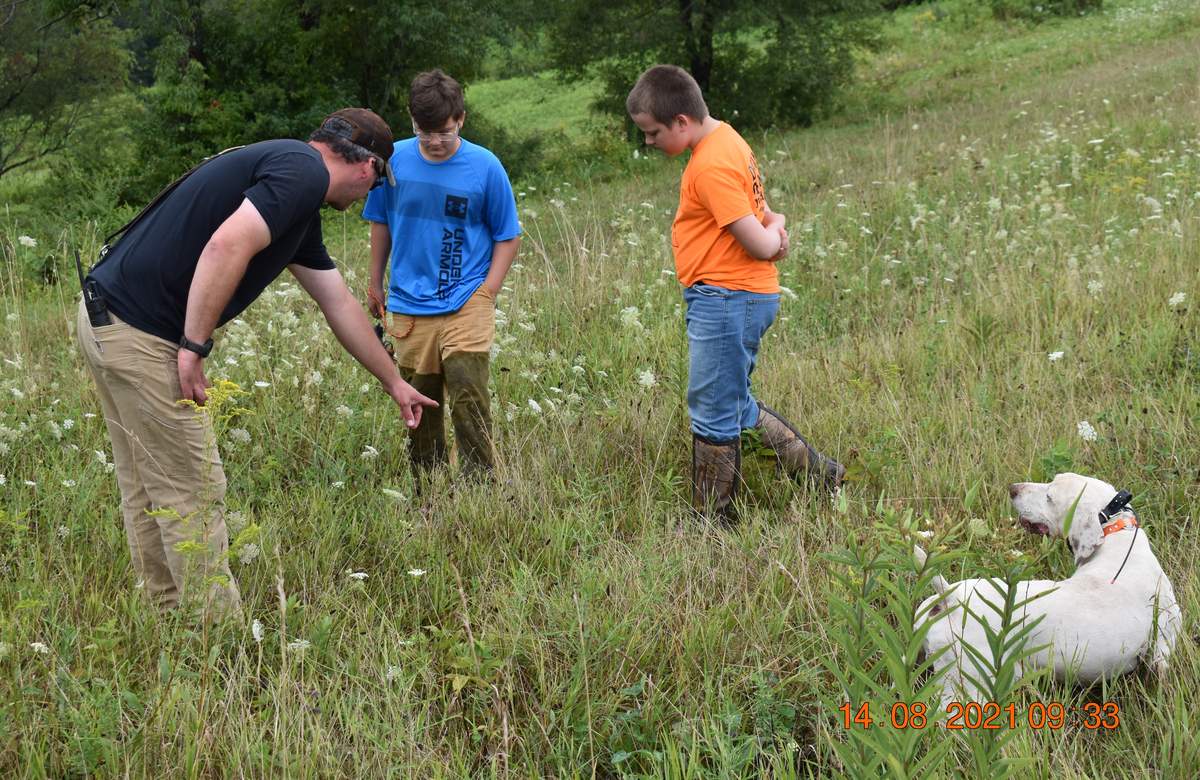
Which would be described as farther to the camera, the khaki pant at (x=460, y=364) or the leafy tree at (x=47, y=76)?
the leafy tree at (x=47, y=76)

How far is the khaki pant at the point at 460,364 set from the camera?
14.9ft

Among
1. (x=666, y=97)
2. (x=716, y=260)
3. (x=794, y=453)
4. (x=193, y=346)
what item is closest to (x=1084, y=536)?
(x=794, y=453)

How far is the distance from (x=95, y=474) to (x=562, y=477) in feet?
6.67

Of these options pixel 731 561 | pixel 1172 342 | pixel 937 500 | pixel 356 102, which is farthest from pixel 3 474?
pixel 356 102

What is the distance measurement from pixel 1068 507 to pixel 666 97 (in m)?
2.05

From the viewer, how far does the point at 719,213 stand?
382cm

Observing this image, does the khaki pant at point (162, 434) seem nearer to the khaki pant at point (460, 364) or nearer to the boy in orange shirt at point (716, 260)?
the khaki pant at point (460, 364)

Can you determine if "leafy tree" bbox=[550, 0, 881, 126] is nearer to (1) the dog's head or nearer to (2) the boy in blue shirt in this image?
(2) the boy in blue shirt

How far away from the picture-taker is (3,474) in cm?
443

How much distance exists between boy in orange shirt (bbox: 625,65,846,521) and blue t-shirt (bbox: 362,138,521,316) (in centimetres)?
90

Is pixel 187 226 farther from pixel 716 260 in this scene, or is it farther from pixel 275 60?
pixel 275 60

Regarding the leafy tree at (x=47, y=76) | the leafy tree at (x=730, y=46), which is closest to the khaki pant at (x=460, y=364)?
the leafy tree at (x=730, y=46)

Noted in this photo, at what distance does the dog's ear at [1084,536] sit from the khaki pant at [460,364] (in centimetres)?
235

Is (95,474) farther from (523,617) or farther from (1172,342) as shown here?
(1172,342)
